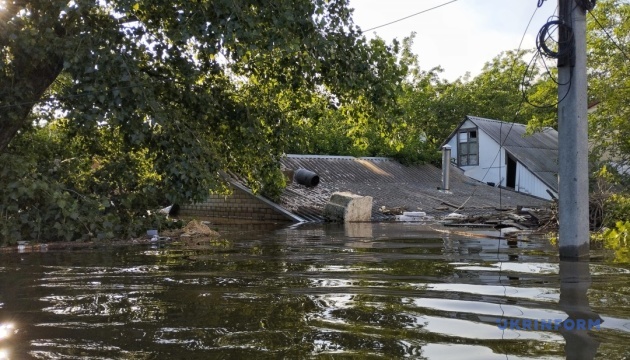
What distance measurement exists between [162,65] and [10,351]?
310 inches

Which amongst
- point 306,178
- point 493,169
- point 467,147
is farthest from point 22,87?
point 467,147

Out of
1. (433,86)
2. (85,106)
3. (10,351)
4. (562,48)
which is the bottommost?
(10,351)

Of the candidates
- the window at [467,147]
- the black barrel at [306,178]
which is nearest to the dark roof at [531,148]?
the window at [467,147]

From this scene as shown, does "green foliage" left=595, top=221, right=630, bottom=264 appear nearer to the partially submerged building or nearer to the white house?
the partially submerged building

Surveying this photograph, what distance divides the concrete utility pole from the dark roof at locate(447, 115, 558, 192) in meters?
25.4

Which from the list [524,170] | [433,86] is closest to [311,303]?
[524,170]

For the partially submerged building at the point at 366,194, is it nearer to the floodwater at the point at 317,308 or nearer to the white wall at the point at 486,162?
the white wall at the point at 486,162

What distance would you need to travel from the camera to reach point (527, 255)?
938 cm

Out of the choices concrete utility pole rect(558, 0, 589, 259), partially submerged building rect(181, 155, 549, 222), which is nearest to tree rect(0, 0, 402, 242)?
concrete utility pole rect(558, 0, 589, 259)

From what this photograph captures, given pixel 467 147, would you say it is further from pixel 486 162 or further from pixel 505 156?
pixel 505 156

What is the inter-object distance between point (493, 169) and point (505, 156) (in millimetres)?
1212

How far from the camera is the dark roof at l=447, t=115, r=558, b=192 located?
113ft

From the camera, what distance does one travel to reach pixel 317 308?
5.21 metres

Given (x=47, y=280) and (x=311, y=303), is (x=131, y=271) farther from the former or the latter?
(x=311, y=303)
